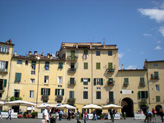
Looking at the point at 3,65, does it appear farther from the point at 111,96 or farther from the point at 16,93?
the point at 111,96

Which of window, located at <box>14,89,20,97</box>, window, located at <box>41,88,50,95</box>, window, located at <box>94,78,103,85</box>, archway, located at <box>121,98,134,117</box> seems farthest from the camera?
archway, located at <box>121,98,134,117</box>

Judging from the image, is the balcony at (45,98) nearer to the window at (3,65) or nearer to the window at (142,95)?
the window at (3,65)

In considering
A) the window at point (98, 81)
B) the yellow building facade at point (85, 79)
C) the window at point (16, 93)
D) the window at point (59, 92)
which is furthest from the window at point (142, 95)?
the window at point (16, 93)

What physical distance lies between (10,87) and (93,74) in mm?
19053

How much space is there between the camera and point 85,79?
5003 centimetres

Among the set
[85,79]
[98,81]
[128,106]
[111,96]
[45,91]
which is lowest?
[128,106]

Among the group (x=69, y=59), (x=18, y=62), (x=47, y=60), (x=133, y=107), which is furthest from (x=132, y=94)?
(x=18, y=62)

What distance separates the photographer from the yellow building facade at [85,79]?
47.2 metres

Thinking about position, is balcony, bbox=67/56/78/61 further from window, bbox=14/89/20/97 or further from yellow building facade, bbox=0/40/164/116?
window, bbox=14/89/20/97

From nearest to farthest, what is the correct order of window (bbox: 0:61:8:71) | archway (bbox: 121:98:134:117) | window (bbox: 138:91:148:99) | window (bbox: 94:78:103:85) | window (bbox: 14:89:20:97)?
window (bbox: 0:61:8:71)
window (bbox: 14:89:20:97)
window (bbox: 138:91:148:99)
window (bbox: 94:78:103:85)
archway (bbox: 121:98:134:117)

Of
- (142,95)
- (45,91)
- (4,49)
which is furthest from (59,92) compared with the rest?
(142,95)

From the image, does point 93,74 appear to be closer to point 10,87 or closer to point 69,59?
point 69,59

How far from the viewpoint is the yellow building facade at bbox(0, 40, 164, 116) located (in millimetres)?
47250

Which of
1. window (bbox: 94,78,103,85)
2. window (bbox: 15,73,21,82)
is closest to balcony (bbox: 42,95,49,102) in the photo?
window (bbox: 15,73,21,82)
